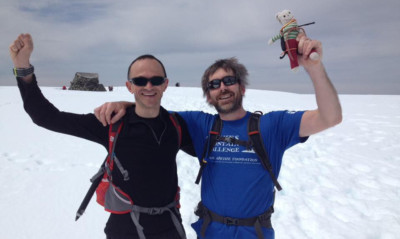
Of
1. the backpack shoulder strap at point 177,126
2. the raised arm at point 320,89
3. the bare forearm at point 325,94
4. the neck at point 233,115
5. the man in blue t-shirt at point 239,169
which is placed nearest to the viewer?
the raised arm at point 320,89

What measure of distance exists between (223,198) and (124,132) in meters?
1.24

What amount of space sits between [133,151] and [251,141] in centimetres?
124

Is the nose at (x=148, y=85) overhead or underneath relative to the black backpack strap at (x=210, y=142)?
overhead

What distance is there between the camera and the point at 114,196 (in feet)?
7.87

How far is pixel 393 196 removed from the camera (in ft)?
18.2

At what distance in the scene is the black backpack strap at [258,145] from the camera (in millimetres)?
2572

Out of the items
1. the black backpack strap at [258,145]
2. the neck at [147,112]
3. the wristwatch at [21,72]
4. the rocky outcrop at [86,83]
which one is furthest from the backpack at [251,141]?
the rocky outcrop at [86,83]

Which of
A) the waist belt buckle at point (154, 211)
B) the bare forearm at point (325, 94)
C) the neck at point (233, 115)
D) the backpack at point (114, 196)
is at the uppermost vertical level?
the bare forearm at point (325, 94)

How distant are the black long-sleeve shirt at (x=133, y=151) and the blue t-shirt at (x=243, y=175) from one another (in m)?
0.48

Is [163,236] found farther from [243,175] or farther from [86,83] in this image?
[86,83]

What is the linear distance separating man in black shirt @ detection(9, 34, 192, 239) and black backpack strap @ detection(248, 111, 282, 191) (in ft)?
2.75

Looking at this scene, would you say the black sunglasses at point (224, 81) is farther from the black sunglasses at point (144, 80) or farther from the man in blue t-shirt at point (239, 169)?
the black sunglasses at point (144, 80)

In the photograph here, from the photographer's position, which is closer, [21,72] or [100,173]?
[21,72]

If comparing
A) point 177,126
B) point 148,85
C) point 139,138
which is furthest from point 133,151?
point 148,85
